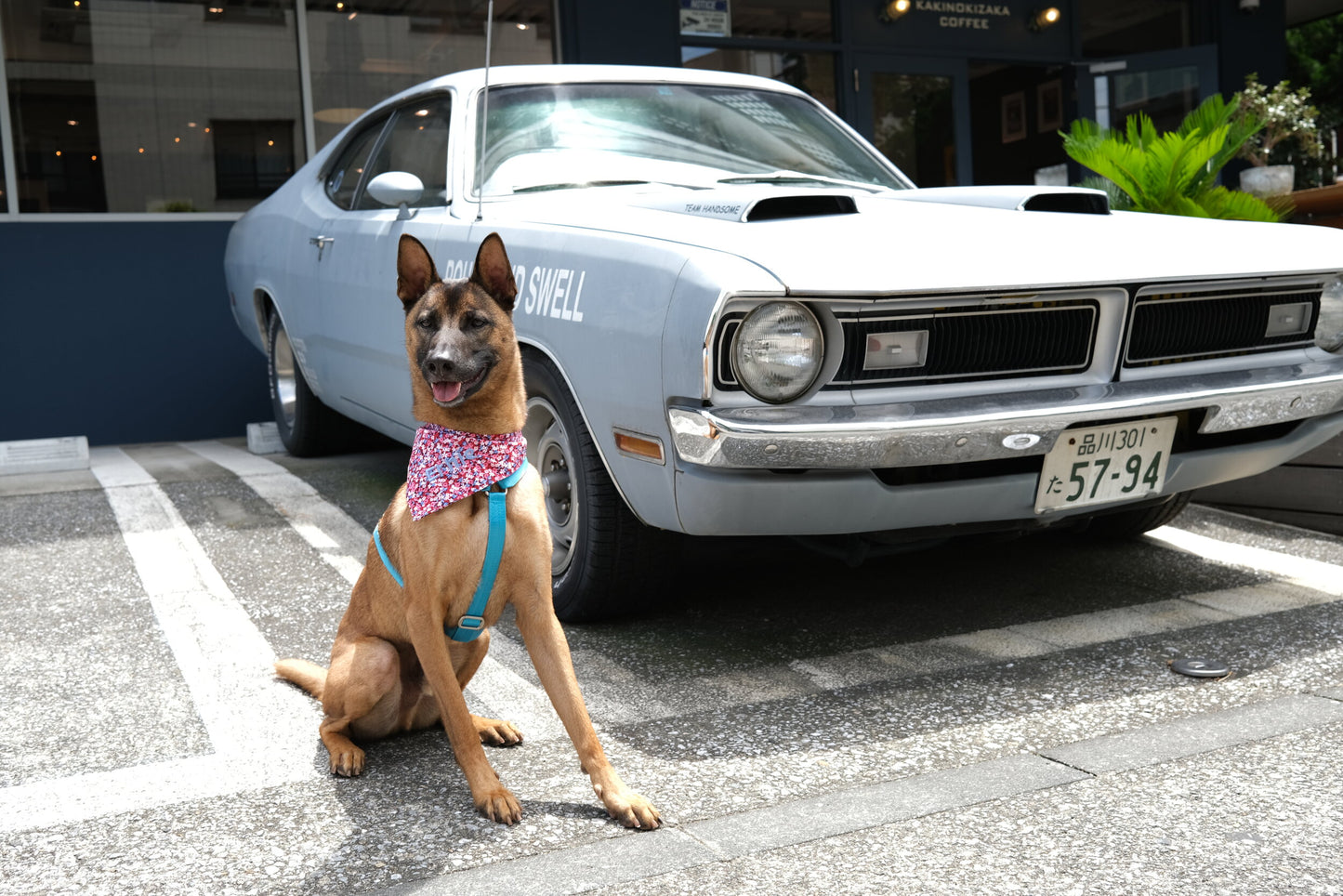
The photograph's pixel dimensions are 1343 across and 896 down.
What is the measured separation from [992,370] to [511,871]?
1.64 metres

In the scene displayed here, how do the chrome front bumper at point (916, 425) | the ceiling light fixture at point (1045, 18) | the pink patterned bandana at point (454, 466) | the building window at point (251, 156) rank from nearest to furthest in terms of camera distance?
the pink patterned bandana at point (454, 466) → the chrome front bumper at point (916, 425) → the building window at point (251, 156) → the ceiling light fixture at point (1045, 18)

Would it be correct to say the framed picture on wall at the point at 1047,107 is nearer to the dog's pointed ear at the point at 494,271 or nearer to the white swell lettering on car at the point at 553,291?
the white swell lettering on car at the point at 553,291

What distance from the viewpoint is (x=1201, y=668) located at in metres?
3.11

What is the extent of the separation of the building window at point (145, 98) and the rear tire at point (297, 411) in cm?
235

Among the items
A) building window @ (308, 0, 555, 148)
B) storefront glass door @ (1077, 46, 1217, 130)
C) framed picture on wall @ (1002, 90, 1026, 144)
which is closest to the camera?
building window @ (308, 0, 555, 148)

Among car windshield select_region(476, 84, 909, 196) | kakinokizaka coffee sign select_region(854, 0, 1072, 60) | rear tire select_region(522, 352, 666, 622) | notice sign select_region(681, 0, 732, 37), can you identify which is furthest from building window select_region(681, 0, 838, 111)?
rear tire select_region(522, 352, 666, 622)

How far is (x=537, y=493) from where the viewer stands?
8.30 feet

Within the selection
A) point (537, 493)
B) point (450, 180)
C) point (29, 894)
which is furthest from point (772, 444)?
point (450, 180)

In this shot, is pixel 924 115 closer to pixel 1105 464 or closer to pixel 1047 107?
pixel 1047 107

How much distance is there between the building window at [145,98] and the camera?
7.54 meters

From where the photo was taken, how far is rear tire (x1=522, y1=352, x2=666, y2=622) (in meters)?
3.33

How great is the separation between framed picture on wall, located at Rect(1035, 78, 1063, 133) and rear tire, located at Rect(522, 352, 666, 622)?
9.26 metres

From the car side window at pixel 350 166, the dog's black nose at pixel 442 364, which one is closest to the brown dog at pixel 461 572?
the dog's black nose at pixel 442 364

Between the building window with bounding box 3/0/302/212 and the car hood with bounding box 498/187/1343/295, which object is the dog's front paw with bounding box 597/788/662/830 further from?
the building window with bounding box 3/0/302/212
